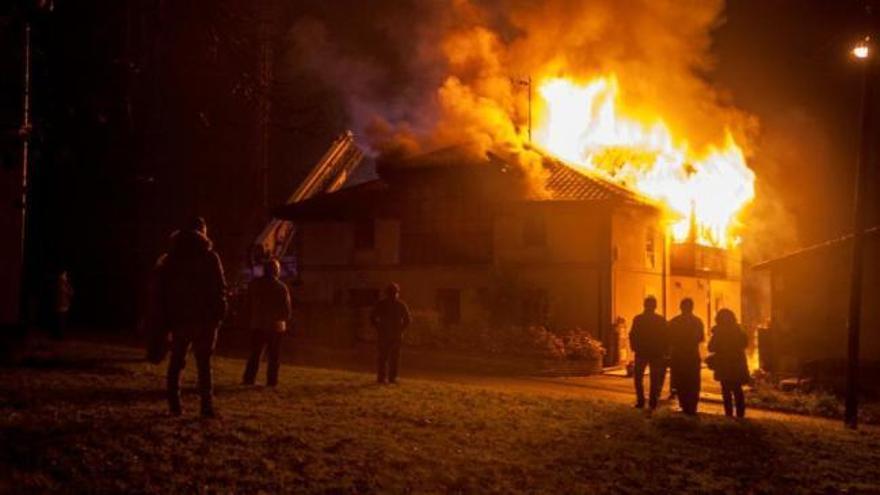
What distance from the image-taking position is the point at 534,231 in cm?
3042

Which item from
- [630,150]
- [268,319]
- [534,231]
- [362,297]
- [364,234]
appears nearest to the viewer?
[268,319]

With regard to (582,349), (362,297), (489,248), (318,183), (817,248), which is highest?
(318,183)

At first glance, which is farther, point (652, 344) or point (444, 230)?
point (444, 230)

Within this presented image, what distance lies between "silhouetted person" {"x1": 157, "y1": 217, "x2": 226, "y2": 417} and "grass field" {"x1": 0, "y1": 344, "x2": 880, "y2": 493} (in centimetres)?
43

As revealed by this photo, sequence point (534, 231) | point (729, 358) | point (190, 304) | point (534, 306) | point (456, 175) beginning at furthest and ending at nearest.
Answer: point (456, 175)
point (534, 231)
point (534, 306)
point (729, 358)
point (190, 304)

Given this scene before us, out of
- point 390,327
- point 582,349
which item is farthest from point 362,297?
point 390,327

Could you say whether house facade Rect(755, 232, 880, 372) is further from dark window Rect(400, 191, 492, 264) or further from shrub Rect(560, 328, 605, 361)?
dark window Rect(400, 191, 492, 264)

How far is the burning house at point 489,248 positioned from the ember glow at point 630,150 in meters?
2.03

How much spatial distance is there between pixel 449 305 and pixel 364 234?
529cm

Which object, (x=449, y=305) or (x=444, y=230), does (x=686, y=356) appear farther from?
(x=444, y=230)

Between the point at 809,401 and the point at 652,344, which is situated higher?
the point at 652,344

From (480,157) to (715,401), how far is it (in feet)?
52.2

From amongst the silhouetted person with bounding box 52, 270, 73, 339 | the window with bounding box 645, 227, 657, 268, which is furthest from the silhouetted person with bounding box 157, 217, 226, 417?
the window with bounding box 645, 227, 657, 268

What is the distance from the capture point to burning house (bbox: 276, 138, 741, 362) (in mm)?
29031
